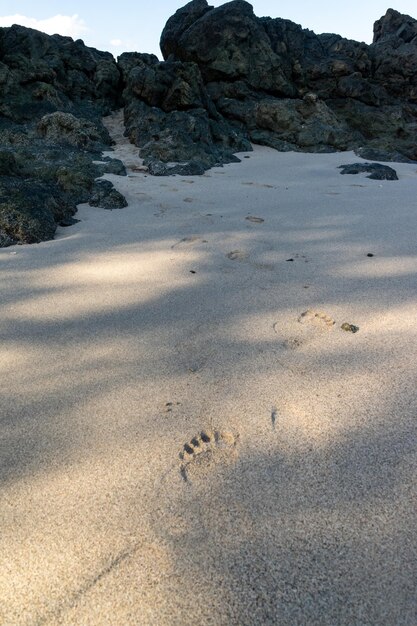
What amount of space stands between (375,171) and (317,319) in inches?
157

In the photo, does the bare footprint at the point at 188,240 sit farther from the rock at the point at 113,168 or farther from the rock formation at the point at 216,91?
the rock at the point at 113,168

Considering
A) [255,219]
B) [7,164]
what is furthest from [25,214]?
[255,219]

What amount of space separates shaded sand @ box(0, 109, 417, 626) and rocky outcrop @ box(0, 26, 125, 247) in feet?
2.38

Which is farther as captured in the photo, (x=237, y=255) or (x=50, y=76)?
(x=50, y=76)

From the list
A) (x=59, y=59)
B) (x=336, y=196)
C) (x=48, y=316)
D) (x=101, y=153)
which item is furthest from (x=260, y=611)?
(x=59, y=59)

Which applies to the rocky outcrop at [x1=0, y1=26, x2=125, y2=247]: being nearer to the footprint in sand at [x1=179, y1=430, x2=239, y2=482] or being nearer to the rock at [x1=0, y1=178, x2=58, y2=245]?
the rock at [x1=0, y1=178, x2=58, y2=245]

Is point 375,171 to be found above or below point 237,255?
above

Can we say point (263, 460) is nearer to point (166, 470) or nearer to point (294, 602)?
point (166, 470)

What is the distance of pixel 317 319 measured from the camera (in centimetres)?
178

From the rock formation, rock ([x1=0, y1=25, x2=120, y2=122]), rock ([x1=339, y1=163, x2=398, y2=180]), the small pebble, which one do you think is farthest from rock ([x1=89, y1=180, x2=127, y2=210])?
rock ([x1=0, y1=25, x2=120, y2=122])

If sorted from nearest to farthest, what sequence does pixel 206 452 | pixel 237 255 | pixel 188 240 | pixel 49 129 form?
pixel 206 452 < pixel 237 255 < pixel 188 240 < pixel 49 129

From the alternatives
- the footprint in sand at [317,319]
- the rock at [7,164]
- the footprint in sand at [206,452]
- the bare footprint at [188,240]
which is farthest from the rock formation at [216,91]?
the footprint in sand at [206,452]

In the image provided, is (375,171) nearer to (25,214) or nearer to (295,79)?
(25,214)

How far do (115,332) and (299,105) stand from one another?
8298mm
